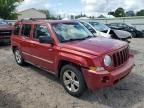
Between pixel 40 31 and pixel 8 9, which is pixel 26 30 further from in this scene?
pixel 8 9

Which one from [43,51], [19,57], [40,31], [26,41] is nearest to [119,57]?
[43,51]

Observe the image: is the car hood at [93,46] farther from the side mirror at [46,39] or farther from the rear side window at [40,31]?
the rear side window at [40,31]

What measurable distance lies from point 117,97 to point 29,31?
137 inches

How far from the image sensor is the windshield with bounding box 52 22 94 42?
5.72 meters

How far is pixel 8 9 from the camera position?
1813 inches

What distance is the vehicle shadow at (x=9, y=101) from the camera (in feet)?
15.9

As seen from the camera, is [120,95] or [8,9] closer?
[120,95]

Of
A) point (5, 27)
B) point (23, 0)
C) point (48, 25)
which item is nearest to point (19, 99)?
point (48, 25)

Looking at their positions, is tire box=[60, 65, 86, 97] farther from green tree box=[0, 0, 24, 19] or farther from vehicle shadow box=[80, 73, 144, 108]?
green tree box=[0, 0, 24, 19]

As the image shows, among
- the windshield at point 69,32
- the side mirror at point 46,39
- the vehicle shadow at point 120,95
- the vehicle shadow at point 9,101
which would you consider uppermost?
the windshield at point 69,32

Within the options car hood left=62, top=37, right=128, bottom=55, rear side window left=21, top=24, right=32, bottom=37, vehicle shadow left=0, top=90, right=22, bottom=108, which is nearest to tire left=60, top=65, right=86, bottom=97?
car hood left=62, top=37, right=128, bottom=55

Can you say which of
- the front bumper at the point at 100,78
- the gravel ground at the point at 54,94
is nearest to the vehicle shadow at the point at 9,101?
the gravel ground at the point at 54,94

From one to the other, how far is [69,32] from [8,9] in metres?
43.1

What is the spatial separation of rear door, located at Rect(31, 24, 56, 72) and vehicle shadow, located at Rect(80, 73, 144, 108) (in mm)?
1300
